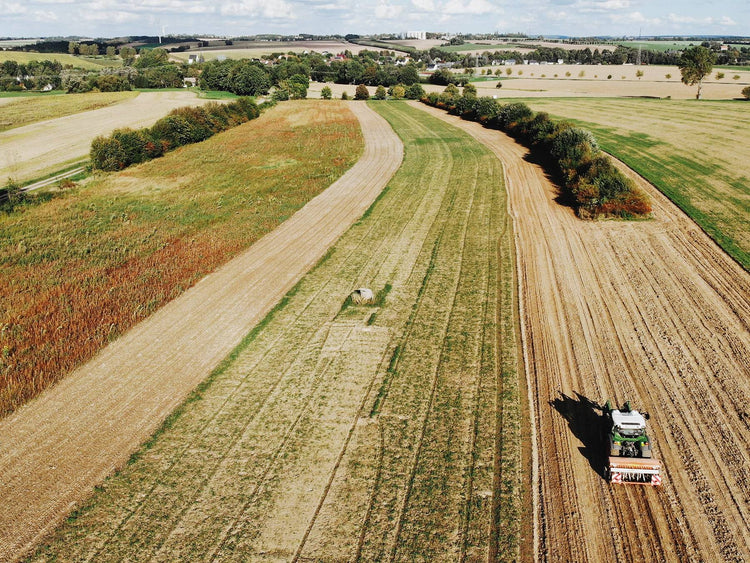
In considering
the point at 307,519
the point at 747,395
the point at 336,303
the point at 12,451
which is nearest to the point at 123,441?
the point at 12,451

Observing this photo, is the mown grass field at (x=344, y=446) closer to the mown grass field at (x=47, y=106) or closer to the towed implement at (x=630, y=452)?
the towed implement at (x=630, y=452)

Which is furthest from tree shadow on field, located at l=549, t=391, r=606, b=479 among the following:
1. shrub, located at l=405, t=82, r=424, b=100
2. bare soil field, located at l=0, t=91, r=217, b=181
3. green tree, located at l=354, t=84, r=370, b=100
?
green tree, located at l=354, t=84, r=370, b=100

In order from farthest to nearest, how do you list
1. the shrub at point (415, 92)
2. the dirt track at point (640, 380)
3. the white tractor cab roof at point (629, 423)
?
the shrub at point (415, 92) → the white tractor cab roof at point (629, 423) → the dirt track at point (640, 380)

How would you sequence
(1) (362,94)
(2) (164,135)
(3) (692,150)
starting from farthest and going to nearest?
(1) (362,94)
(2) (164,135)
(3) (692,150)

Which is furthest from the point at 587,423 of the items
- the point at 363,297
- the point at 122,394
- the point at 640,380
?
the point at 122,394

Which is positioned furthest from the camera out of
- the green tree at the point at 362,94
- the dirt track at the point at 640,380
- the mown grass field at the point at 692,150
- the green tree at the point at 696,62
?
the green tree at the point at 362,94

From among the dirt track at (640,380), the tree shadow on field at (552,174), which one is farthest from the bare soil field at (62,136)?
the dirt track at (640,380)

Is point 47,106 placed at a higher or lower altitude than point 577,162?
higher

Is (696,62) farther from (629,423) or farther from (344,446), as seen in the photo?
(344,446)
